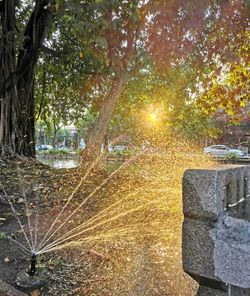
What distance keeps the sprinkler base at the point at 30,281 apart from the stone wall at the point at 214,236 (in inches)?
48.4

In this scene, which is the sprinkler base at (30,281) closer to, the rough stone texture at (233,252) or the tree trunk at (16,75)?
the rough stone texture at (233,252)

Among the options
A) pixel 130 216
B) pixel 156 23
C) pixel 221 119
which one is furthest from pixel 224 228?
pixel 221 119

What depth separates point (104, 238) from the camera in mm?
3271

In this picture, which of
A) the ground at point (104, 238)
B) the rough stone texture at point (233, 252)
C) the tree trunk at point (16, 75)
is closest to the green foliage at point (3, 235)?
the ground at point (104, 238)

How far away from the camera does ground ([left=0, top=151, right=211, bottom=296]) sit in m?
2.39

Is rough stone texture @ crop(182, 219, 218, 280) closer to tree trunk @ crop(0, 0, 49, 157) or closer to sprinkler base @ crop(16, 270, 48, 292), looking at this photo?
sprinkler base @ crop(16, 270, 48, 292)

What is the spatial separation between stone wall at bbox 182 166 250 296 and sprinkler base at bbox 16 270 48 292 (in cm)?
123

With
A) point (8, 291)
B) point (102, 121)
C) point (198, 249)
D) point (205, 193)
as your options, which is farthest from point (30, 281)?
point (102, 121)

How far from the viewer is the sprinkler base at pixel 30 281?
234 centimetres

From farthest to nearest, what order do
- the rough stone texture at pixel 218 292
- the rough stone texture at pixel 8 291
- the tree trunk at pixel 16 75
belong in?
the tree trunk at pixel 16 75 → the rough stone texture at pixel 8 291 → the rough stone texture at pixel 218 292

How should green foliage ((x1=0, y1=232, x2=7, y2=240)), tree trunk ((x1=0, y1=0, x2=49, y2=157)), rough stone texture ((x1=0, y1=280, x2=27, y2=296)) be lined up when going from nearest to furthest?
rough stone texture ((x1=0, y1=280, x2=27, y2=296)) → green foliage ((x1=0, y1=232, x2=7, y2=240)) → tree trunk ((x1=0, y1=0, x2=49, y2=157))

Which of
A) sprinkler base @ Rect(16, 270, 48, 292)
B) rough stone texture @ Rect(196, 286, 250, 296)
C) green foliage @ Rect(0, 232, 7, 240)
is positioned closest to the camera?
rough stone texture @ Rect(196, 286, 250, 296)

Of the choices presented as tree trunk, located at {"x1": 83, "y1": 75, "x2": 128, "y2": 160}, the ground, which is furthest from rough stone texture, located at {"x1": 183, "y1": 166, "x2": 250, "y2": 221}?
tree trunk, located at {"x1": 83, "y1": 75, "x2": 128, "y2": 160}

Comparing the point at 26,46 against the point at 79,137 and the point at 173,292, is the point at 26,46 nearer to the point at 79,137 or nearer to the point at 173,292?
the point at 173,292
